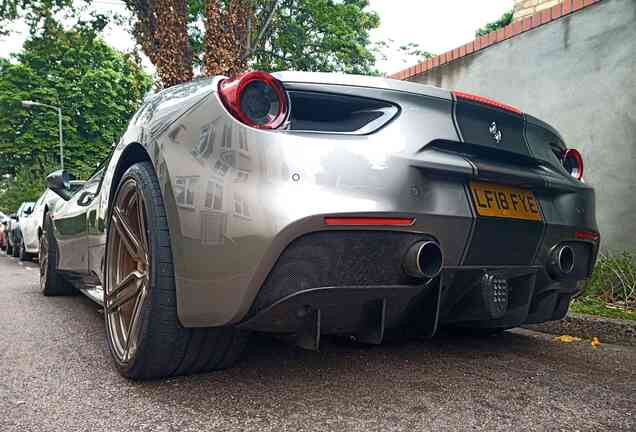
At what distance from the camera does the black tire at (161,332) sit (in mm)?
1816

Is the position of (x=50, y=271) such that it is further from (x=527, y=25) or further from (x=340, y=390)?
(x=527, y=25)

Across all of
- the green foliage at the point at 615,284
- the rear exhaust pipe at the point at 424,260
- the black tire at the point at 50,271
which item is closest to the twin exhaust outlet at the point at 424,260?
the rear exhaust pipe at the point at 424,260

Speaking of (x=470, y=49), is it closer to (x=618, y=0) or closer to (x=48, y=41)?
(x=618, y=0)

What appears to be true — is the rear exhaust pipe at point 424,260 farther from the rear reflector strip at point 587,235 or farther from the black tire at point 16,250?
the black tire at point 16,250

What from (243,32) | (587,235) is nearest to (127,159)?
(587,235)

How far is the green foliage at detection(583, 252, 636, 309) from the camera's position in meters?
3.78

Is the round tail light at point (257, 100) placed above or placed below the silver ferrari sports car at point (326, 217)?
above

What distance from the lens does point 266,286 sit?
159cm

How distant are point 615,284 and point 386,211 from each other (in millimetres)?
3113

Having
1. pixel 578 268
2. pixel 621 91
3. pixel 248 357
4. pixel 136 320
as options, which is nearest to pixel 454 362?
pixel 578 268

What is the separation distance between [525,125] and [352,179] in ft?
3.18

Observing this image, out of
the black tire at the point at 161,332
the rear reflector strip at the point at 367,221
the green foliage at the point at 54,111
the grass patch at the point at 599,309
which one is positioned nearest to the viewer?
the rear reflector strip at the point at 367,221

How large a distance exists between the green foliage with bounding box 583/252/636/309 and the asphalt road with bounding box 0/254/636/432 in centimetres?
118

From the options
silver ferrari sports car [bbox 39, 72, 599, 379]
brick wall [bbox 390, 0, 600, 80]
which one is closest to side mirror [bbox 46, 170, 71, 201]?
silver ferrari sports car [bbox 39, 72, 599, 379]
